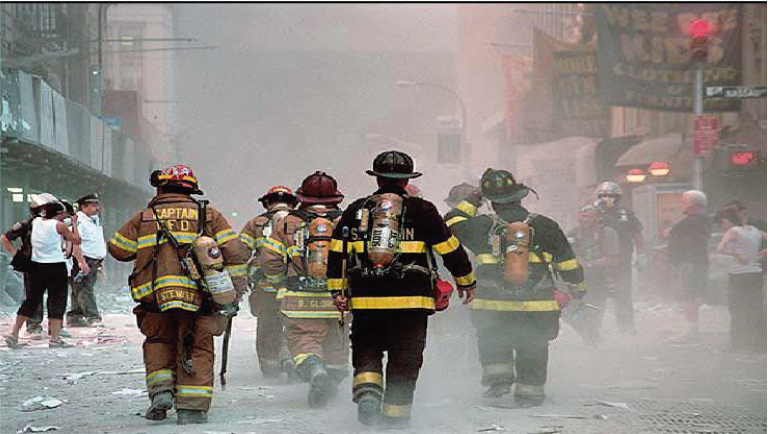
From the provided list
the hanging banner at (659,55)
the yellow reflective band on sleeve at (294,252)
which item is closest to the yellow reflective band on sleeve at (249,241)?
the yellow reflective band on sleeve at (294,252)

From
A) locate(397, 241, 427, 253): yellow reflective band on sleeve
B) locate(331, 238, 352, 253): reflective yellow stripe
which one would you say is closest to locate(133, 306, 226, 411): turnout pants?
locate(331, 238, 352, 253): reflective yellow stripe

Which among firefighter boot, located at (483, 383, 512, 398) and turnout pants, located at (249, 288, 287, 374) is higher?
turnout pants, located at (249, 288, 287, 374)

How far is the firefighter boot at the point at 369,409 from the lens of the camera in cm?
720

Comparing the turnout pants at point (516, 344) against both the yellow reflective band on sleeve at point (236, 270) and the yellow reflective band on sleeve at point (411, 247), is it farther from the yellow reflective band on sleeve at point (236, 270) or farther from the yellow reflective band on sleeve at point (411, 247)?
the yellow reflective band on sleeve at point (236, 270)

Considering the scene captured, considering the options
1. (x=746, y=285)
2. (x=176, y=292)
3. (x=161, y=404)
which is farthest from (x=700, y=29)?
(x=161, y=404)

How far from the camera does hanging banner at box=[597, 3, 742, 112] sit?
63.9 ft

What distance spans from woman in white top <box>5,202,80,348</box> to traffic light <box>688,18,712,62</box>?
9129 mm

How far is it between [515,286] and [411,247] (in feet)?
4.40

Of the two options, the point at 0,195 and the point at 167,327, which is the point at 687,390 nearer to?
the point at 167,327

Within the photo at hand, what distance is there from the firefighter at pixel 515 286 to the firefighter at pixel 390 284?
99 centimetres

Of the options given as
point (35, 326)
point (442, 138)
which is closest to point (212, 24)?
point (442, 138)

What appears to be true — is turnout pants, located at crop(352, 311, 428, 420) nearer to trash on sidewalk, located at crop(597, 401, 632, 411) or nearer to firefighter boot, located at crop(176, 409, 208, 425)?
firefighter boot, located at crop(176, 409, 208, 425)

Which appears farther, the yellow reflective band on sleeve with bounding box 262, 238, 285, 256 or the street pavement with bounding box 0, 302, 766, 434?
the yellow reflective band on sleeve with bounding box 262, 238, 285, 256

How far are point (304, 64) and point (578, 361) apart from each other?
358ft
